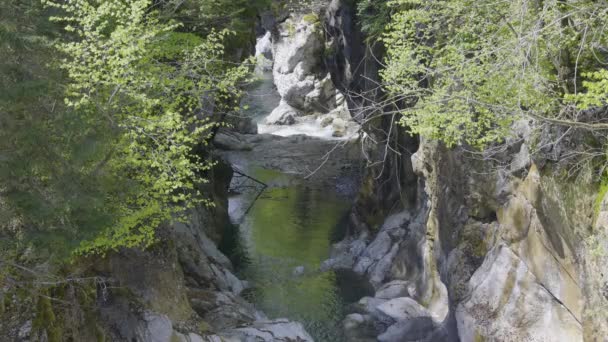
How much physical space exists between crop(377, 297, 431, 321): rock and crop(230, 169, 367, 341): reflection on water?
143 cm

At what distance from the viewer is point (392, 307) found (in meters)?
A: 17.7

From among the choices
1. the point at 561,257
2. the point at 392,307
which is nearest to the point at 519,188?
the point at 561,257

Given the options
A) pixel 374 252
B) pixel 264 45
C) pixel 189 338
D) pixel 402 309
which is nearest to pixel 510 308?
pixel 402 309

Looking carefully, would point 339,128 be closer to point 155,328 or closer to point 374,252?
point 374,252

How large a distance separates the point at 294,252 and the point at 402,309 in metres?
6.73

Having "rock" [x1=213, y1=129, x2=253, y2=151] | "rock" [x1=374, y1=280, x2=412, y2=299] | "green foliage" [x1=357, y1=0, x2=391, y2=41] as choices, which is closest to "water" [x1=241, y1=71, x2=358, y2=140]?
"rock" [x1=213, y1=129, x2=253, y2=151]

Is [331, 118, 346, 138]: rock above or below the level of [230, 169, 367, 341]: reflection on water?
above

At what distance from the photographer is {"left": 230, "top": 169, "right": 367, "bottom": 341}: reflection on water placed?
18.4 metres

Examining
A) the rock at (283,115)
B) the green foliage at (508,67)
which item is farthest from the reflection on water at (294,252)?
the rock at (283,115)

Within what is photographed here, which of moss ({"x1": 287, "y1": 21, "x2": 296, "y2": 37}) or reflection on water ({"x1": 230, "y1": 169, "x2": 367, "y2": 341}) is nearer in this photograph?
reflection on water ({"x1": 230, "y1": 169, "x2": 367, "y2": 341})

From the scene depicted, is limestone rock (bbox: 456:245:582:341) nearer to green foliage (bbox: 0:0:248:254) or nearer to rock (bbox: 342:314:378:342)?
rock (bbox: 342:314:378:342)

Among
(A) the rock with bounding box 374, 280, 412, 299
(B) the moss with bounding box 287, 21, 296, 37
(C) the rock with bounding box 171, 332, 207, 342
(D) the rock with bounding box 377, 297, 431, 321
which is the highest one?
(B) the moss with bounding box 287, 21, 296, 37

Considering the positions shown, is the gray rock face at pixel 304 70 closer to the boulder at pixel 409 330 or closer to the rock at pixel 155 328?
the boulder at pixel 409 330

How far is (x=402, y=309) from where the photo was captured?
1759 cm
